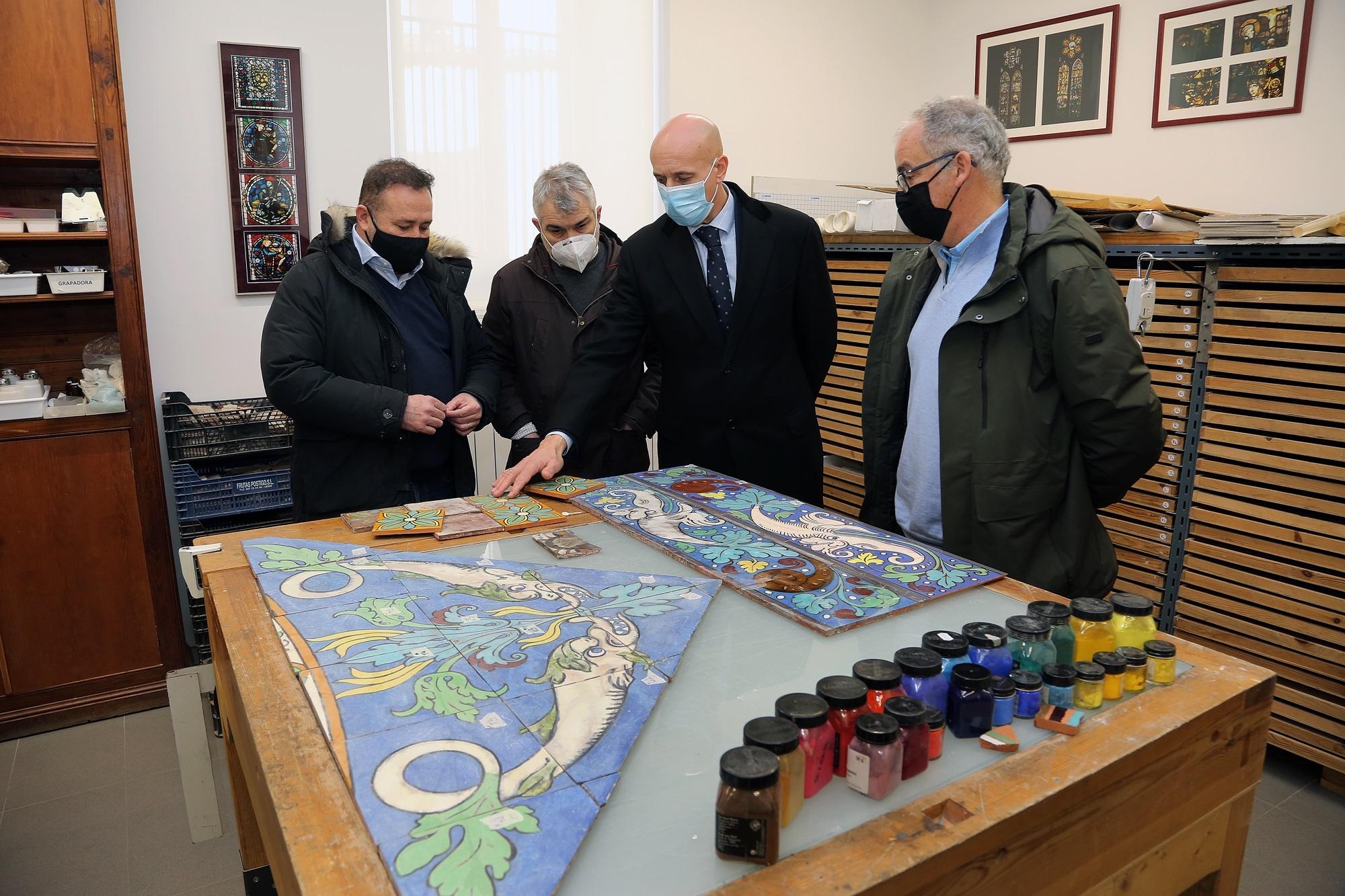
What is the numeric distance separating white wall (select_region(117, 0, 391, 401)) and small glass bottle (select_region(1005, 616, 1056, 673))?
3.46m

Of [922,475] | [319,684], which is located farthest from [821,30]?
[319,684]

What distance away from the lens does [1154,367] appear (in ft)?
9.62

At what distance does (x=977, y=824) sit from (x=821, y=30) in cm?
490

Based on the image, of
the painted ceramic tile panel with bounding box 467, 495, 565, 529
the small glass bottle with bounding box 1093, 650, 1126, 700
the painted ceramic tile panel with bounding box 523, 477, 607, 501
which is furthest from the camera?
the painted ceramic tile panel with bounding box 523, 477, 607, 501

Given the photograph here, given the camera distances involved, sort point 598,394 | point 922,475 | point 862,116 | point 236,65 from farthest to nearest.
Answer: point 862,116 < point 236,65 < point 598,394 < point 922,475

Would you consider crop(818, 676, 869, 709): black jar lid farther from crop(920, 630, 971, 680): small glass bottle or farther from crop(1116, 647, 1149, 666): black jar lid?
crop(1116, 647, 1149, 666): black jar lid

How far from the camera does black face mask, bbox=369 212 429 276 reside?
2.46 m

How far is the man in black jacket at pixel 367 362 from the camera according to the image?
2359 millimetres

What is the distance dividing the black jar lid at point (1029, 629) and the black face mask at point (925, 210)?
1098mm

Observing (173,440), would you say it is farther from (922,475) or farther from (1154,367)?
(1154,367)

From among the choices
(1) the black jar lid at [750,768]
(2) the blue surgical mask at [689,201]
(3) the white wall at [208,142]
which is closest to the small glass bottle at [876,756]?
(1) the black jar lid at [750,768]

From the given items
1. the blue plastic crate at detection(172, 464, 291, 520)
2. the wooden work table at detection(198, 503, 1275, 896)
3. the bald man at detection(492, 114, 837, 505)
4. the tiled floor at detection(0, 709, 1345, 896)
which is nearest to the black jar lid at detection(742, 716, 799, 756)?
the wooden work table at detection(198, 503, 1275, 896)

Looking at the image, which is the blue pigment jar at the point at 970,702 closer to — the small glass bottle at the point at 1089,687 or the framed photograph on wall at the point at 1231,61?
the small glass bottle at the point at 1089,687

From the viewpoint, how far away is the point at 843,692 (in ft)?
3.29
